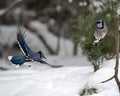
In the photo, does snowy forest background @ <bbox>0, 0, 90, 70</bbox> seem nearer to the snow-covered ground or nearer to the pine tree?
the pine tree

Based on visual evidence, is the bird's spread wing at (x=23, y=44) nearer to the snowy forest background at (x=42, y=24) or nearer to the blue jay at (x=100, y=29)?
the blue jay at (x=100, y=29)

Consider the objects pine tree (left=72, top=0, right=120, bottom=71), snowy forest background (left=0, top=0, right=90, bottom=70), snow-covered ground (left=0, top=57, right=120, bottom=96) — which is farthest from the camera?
snowy forest background (left=0, top=0, right=90, bottom=70)

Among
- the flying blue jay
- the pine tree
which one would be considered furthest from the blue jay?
the flying blue jay

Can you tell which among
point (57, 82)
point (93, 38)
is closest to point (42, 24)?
point (93, 38)

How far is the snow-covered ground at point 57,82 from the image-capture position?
3.31 metres

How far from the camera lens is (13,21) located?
10.5 meters

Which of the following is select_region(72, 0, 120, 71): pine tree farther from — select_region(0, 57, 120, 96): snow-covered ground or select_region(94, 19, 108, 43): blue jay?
select_region(94, 19, 108, 43): blue jay

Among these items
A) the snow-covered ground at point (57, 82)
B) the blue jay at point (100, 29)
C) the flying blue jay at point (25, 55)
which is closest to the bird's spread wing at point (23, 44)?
the flying blue jay at point (25, 55)

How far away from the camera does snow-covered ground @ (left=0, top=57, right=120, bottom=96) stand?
10.9 feet

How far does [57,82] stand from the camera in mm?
3463

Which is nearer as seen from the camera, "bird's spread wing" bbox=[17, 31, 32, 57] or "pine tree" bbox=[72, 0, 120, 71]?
"bird's spread wing" bbox=[17, 31, 32, 57]

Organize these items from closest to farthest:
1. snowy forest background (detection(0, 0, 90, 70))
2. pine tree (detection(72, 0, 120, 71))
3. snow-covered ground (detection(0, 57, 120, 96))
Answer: snow-covered ground (detection(0, 57, 120, 96)) → pine tree (detection(72, 0, 120, 71)) → snowy forest background (detection(0, 0, 90, 70))

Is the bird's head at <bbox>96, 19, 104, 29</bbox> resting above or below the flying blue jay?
above

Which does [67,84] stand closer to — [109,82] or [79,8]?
[109,82]
